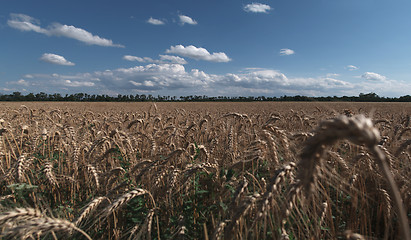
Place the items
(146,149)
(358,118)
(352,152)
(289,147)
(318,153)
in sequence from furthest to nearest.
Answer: (146,149), (352,152), (289,147), (318,153), (358,118)

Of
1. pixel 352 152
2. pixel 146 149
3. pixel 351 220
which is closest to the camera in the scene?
pixel 351 220

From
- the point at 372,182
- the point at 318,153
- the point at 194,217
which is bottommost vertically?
the point at 194,217

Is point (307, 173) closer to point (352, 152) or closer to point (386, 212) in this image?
point (386, 212)

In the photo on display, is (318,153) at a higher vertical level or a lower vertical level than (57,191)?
Answer: higher

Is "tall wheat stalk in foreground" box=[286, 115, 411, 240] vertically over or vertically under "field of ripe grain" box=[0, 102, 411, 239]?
over

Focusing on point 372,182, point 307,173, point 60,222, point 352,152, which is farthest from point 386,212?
point 60,222

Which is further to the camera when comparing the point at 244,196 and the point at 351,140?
the point at 244,196

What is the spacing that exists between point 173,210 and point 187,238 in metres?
0.42

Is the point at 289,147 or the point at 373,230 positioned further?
the point at 373,230

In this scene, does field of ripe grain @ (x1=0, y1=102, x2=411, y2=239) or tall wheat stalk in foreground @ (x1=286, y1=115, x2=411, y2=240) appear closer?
tall wheat stalk in foreground @ (x1=286, y1=115, x2=411, y2=240)

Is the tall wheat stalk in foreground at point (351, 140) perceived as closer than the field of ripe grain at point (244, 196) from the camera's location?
Yes

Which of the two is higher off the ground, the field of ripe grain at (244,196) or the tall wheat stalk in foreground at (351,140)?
the tall wheat stalk in foreground at (351,140)

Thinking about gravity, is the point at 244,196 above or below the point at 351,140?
below

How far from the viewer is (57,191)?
282 cm
